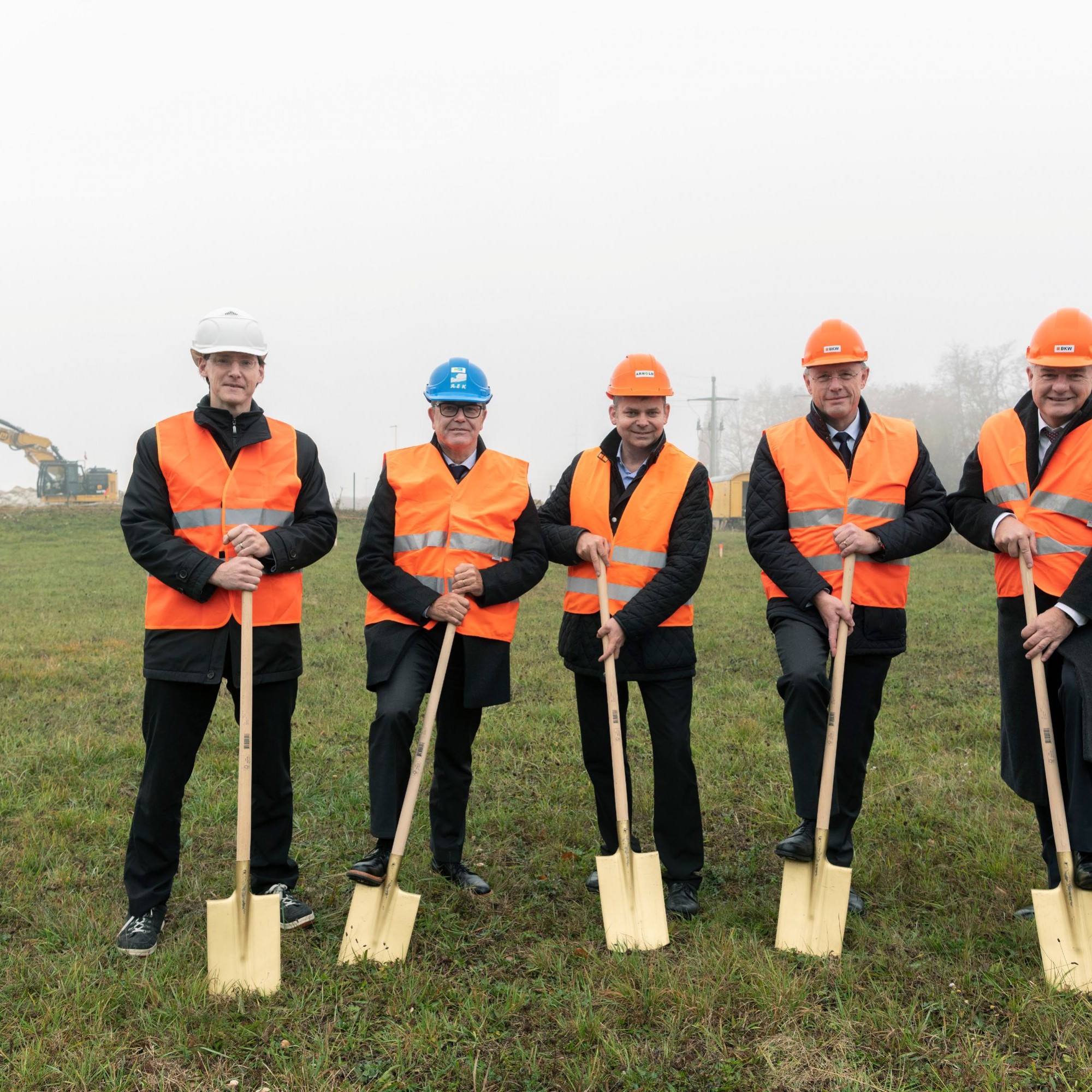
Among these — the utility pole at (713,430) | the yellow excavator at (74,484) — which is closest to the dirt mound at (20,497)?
the yellow excavator at (74,484)

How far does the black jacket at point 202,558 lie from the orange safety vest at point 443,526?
0.36 m

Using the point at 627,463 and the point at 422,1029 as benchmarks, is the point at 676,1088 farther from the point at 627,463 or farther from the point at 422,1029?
the point at 627,463

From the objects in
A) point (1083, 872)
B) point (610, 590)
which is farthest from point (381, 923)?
point (1083, 872)

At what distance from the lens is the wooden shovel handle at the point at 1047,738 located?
12.7ft

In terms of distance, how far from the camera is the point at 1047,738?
3936 millimetres

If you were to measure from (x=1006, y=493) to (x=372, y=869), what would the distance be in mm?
3091

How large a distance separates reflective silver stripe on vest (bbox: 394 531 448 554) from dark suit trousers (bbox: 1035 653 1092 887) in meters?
2.63

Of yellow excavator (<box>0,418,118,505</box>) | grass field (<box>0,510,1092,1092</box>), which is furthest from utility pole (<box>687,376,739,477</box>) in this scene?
grass field (<box>0,510,1092,1092</box>)

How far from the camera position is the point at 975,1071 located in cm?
308

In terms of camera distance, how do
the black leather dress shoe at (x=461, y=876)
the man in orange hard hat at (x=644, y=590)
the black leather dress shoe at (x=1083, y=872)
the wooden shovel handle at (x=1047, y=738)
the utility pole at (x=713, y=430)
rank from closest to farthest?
the black leather dress shoe at (x=1083, y=872)
the wooden shovel handle at (x=1047, y=738)
the man in orange hard hat at (x=644, y=590)
the black leather dress shoe at (x=461, y=876)
the utility pole at (x=713, y=430)

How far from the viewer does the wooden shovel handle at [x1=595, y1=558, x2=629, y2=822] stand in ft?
14.2

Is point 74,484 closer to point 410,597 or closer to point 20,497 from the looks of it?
point 20,497

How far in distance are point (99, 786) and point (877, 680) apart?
4.53 meters

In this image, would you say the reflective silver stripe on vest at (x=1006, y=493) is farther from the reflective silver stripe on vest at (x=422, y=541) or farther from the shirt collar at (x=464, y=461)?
the reflective silver stripe on vest at (x=422, y=541)
